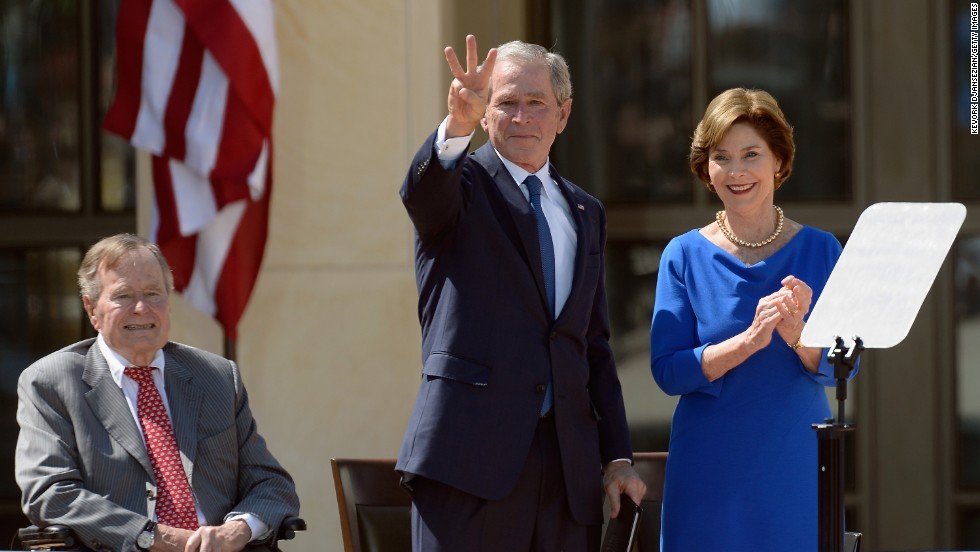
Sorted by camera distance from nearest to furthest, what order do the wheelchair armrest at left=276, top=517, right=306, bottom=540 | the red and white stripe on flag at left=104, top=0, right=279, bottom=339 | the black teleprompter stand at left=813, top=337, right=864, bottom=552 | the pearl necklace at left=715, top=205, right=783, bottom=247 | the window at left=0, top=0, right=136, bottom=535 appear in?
the black teleprompter stand at left=813, top=337, right=864, bottom=552 < the pearl necklace at left=715, top=205, right=783, bottom=247 < the wheelchair armrest at left=276, top=517, right=306, bottom=540 < the red and white stripe on flag at left=104, top=0, right=279, bottom=339 < the window at left=0, top=0, right=136, bottom=535

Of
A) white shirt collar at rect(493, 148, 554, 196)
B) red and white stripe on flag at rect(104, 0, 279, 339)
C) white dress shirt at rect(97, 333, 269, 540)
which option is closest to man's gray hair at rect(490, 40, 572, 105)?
white shirt collar at rect(493, 148, 554, 196)

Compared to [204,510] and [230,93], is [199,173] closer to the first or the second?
[230,93]

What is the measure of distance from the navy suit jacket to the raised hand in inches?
2.6

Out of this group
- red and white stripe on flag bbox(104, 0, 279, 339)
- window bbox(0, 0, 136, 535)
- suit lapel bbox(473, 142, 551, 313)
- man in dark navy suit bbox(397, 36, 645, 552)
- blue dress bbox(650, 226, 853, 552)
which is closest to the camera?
man in dark navy suit bbox(397, 36, 645, 552)

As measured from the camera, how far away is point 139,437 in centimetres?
333

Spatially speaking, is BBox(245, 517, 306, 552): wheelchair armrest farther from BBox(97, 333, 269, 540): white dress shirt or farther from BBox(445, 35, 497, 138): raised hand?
BBox(445, 35, 497, 138): raised hand

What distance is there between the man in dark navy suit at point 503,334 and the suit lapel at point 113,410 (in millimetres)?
A: 894

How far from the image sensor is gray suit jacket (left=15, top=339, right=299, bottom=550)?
3.18 m

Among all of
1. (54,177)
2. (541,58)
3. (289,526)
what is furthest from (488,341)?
(54,177)

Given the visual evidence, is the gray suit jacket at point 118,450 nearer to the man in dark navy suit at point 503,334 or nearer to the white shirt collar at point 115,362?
the white shirt collar at point 115,362

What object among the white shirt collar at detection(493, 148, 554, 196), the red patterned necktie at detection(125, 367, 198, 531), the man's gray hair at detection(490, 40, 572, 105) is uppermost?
the man's gray hair at detection(490, 40, 572, 105)

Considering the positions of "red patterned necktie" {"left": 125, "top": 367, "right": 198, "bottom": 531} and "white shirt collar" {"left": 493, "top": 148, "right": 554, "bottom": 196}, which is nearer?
"white shirt collar" {"left": 493, "top": 148, "right": 554, "bottom": 196}

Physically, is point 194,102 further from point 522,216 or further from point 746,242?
point 746,242

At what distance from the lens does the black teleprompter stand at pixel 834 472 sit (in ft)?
8.15
